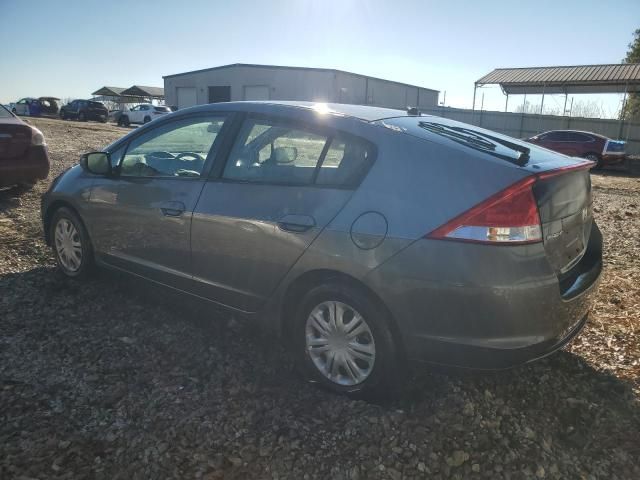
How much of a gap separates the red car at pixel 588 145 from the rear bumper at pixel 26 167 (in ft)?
54.1

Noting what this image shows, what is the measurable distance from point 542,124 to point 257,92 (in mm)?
22197

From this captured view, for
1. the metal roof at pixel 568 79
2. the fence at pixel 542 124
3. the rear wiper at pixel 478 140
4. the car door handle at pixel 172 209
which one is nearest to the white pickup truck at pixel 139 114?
the fence at pixel 542 124

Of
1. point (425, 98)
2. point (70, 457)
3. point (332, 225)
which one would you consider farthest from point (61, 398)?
point (425, 98)

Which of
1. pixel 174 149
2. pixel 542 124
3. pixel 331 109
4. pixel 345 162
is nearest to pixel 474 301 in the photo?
pixel 345 162

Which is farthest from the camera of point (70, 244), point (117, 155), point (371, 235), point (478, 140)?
point (70, 244)

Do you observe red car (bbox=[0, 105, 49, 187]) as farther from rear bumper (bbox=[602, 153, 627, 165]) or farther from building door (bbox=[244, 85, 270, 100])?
building door (bbox=[244, 85, 270, 100])

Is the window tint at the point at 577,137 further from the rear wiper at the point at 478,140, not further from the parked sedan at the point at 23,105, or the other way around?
the parked sedan at the point at 23,105

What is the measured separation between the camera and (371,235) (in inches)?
97.9

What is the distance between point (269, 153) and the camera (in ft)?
10.3

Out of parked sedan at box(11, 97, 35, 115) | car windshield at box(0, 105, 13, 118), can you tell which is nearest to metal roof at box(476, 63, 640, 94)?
car windshield at box(0, 105, 13, 118)

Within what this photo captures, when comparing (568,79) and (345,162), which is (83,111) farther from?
(345,162)

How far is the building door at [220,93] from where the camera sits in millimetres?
42188

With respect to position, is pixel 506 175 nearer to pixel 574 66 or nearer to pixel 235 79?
pixel 574 66

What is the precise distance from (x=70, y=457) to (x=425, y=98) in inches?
2069
